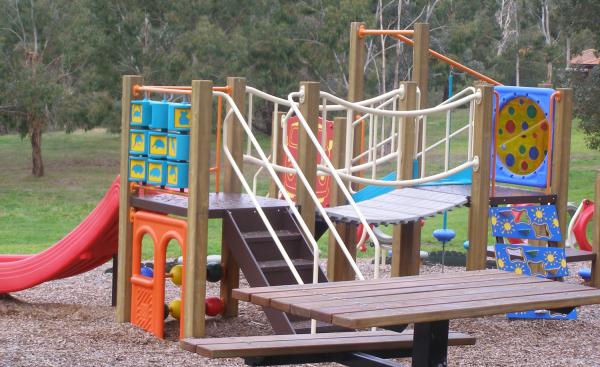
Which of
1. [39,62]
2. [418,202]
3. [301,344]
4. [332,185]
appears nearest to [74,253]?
[332,185]

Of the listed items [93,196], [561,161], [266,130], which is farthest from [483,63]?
[561,161]

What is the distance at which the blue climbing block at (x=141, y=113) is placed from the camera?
8.36 meters

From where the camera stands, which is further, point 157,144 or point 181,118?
point 157,144

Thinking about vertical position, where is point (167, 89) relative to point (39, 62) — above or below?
below

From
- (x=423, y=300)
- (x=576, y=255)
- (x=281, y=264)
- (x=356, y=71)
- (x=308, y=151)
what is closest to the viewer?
A: (x=423, y=300)

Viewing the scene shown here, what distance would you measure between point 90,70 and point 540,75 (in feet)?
63.3

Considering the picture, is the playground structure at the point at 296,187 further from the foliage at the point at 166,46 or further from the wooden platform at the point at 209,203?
the foliage at the point at 166,46

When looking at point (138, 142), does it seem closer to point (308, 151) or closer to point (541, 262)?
point (308, 151)

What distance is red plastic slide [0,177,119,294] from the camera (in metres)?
8.93

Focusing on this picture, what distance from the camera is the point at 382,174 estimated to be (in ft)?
95.9

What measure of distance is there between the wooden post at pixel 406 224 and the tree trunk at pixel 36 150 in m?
21.2

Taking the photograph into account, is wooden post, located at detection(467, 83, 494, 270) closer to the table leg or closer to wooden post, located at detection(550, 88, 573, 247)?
wooden post, located at detection(550, 88, 573, 247)

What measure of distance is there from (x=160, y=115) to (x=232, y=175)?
97 centimetres

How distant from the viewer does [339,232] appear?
9.31 m
